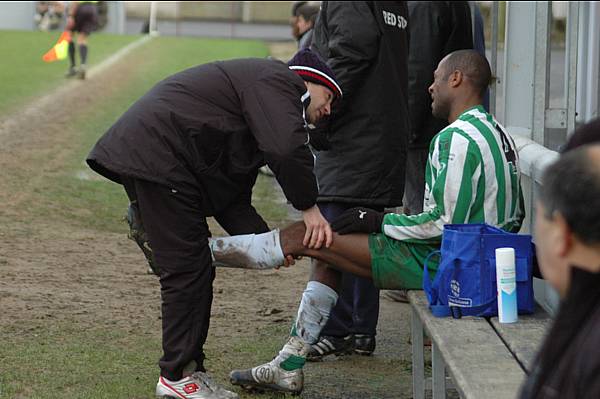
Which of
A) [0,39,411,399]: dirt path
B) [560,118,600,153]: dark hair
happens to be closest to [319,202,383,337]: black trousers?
[0,39,411,399]: dirt path

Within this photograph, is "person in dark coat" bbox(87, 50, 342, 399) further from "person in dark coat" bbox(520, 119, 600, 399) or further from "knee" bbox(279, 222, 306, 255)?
"person in dark coat" bbox(520, 119, 600, 399)

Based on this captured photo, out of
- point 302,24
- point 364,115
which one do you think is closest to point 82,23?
point 302,24

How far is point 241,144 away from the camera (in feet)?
17.2

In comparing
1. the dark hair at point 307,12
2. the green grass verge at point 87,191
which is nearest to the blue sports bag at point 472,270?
the green grass verge at point 87,191

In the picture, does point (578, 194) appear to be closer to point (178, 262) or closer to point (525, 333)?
point (525, 333)

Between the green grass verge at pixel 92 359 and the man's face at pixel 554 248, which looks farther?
the green grass verge at pixel 92 359

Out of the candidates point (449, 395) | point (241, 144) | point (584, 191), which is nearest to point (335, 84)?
point (241, 144)

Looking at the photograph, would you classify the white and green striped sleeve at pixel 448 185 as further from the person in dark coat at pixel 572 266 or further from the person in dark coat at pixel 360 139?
the person in dark coat at pixel 572 266

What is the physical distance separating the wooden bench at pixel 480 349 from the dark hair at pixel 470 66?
952 millimetres

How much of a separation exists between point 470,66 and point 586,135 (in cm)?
158

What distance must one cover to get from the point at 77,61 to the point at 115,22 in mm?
30658

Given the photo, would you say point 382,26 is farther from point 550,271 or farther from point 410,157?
point 550,271

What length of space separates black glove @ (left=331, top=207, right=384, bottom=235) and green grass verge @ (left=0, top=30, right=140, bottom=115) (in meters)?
14.6

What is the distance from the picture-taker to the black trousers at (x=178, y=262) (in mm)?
5215
